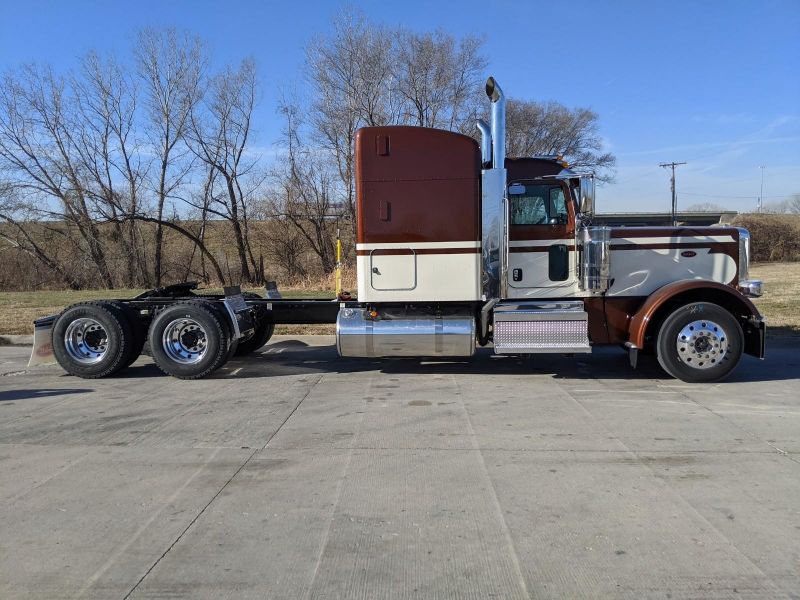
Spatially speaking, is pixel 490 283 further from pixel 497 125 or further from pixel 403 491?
pixel 403 491

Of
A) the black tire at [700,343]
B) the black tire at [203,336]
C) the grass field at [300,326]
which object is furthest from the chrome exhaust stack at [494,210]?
the grass field at [300,326]

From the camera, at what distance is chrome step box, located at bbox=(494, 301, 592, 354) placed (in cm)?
769

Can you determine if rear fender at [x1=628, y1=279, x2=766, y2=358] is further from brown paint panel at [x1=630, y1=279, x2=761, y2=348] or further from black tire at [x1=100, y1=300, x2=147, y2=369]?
black tire at [x1=100, y1=300, x2=147, y2=369]

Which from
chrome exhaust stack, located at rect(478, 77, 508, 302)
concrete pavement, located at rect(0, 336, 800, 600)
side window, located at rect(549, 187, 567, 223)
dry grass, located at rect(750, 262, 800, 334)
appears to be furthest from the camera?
dry grass, located at rect(750, 262, 800, 334)

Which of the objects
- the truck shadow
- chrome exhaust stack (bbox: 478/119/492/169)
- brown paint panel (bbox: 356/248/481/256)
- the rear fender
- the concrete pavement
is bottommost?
the concrete pavement

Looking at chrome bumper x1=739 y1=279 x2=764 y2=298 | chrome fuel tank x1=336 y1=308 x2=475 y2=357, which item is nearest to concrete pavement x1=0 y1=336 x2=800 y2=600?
chrome fuel tank x1=336 y1=308 x2=475 y2=357

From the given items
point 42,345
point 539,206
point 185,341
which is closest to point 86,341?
point 42,345

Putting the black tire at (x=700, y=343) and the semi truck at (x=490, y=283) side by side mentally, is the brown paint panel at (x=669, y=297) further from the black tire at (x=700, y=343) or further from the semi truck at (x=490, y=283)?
the black tire at (x=700, y=343)

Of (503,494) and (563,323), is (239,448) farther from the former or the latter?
(563,323)

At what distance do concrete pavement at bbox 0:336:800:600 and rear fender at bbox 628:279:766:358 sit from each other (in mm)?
634

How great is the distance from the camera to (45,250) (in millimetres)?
26859

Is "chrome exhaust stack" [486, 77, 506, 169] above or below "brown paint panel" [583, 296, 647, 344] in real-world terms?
above

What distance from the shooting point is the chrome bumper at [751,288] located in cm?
773

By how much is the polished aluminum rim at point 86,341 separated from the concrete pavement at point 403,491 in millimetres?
794
